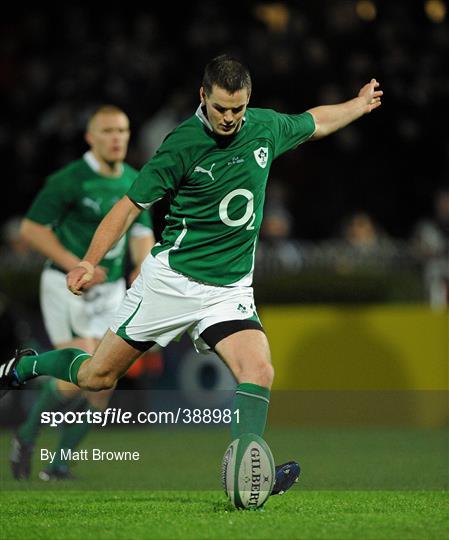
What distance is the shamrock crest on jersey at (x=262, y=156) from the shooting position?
6.63m

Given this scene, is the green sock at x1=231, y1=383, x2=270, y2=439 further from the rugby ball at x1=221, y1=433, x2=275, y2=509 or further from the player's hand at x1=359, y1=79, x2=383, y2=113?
the player's hand at x1=359, y1=79, x2=383, y2=113

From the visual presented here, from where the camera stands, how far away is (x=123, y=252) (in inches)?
364

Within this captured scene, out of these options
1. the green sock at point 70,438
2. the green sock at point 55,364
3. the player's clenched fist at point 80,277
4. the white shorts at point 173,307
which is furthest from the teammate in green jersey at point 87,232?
the player's clenched fist at point 80,277

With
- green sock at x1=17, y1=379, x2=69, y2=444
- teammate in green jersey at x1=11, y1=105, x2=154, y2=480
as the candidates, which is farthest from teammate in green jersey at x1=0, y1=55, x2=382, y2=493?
teammate in green jersey at x1=11, y1=105, x2=154, y2=480

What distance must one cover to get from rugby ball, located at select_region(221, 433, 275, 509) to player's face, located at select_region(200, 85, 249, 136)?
160cm

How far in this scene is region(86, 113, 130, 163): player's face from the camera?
29.9ft

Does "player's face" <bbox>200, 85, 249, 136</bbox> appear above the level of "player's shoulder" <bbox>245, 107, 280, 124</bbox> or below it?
below

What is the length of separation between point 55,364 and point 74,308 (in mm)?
1710

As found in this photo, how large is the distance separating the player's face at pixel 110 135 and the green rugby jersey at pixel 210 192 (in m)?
2.48

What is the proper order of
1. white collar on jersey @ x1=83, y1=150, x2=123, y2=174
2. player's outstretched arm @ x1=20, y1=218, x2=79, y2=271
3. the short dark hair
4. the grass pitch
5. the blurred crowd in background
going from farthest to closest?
the blurred crowd in background, white collar on jersey @ x1=83, y1=150, x2=123, y2=174, player's outstretched arm @ x1=20, y1=218, x2=79, y2=271, the short dark hair, the grass pitch

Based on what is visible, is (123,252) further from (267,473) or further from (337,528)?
(337,528)

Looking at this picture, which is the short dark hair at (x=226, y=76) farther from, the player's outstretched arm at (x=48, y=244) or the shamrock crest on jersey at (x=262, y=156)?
the player's outstretched arm at (x=48, y=244)

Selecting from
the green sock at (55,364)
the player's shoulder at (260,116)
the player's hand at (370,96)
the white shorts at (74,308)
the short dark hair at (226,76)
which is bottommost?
the green sock at (55,364)

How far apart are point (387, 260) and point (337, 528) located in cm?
781
